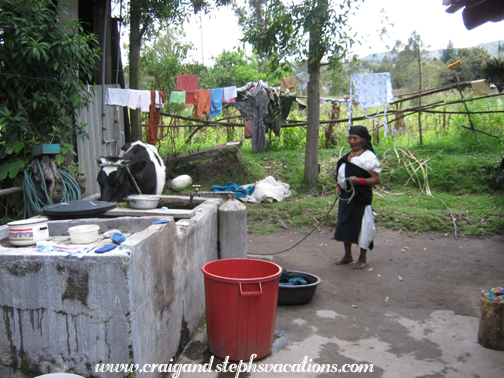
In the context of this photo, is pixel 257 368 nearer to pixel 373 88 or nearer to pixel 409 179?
pixel 409 179

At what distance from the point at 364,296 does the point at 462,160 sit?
225 inches

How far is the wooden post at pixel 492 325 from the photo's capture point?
3.09 meters

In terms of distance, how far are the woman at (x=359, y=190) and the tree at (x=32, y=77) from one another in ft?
10.4

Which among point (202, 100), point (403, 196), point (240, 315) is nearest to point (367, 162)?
point (240, 315)

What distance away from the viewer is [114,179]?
5.16 m

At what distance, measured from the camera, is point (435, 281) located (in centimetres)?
477

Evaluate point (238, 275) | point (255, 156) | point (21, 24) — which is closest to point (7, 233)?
point (238, 275)

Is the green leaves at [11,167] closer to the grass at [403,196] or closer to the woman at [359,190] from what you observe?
the woman at [359,190]

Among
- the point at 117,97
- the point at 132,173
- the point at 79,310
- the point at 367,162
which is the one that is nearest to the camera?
the point at 79,310

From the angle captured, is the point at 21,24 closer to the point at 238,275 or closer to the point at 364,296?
the point at 238,275

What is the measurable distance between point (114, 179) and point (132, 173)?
2.64 ft

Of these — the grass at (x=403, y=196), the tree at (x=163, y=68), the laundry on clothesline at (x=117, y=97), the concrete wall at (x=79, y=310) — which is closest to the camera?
the concrete wall at (x=79, y=310)

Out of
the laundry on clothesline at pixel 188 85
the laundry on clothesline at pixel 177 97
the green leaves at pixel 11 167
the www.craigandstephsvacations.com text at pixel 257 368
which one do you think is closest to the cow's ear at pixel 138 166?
the green leaves at pixel 11 167

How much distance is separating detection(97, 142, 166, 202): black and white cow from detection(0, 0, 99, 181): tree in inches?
32.1
